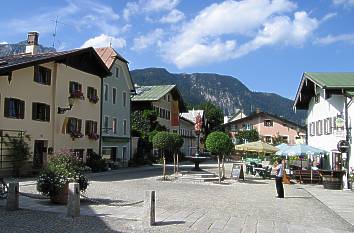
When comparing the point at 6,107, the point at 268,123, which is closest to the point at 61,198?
the point at 6,107

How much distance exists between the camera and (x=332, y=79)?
2748 centimetres

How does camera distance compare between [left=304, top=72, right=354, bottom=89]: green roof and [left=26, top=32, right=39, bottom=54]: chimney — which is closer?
[left=304, top=72, right=354, bottom=89]: green roof

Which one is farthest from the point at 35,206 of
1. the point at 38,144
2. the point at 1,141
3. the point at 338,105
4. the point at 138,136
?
the point at 138,136

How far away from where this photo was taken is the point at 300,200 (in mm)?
16922

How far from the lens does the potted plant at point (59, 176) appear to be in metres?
12.9

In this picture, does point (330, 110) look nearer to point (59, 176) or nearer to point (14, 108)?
point (14, 108)

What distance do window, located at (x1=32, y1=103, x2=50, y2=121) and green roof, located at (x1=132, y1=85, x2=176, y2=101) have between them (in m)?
21.6

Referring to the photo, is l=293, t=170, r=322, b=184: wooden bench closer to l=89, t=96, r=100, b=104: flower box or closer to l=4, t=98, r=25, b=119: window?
l=4, t=98, r=25, b=119: window

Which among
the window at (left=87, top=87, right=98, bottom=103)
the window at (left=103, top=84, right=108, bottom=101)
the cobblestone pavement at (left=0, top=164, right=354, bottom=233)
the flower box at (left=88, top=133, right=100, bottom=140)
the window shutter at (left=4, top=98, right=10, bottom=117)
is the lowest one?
the cobblestone pavement at (left=0, top=164, right=354, bottom=233)

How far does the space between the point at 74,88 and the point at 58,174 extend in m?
20.3

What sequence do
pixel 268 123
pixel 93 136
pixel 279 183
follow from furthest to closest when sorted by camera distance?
pixel 268 123
pixel 93 136
pixel 279 183

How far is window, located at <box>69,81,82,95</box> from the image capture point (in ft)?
104

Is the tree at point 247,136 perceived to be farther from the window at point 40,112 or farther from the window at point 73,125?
the window at point 40,112

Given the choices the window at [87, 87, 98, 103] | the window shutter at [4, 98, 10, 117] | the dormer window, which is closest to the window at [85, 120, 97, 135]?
the window at [87, 87, 98, 103]
